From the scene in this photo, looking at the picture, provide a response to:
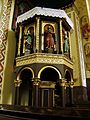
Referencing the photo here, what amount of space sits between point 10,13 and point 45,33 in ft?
5.27

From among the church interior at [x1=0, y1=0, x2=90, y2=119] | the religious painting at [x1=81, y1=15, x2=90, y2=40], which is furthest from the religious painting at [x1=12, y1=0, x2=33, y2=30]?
the religious painting at [x1=81, y1=15, x2=90, y2=40]

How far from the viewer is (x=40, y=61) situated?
3.88 metres

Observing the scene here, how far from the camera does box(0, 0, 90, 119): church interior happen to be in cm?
391

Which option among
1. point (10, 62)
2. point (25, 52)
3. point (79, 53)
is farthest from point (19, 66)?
point (79, 53)

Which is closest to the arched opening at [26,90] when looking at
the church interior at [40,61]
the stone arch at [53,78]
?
the church interior at [40,61]

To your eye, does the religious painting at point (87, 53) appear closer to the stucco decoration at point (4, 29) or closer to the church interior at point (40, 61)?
the church interior at point (40, 61)

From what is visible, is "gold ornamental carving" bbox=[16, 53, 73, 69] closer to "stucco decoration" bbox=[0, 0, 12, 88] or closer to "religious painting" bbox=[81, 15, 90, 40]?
"stucco decoration" bbox=[0, 0, 12, 88]

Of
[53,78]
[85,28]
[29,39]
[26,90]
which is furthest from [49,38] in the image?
[85,28]

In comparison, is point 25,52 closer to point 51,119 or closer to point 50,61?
point 50,61

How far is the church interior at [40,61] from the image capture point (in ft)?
12.8

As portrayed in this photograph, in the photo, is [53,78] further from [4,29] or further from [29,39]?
[4,29]

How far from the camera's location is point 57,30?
14.6ft

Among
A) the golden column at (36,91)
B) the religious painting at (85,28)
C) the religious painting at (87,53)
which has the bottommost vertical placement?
the golden column at (36,91)

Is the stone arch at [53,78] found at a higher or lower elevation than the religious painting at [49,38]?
lower
